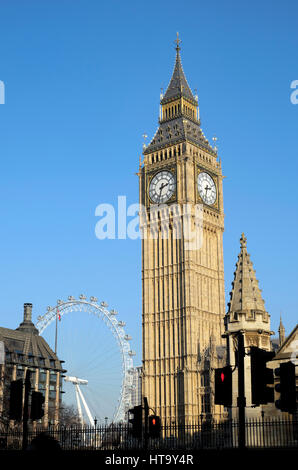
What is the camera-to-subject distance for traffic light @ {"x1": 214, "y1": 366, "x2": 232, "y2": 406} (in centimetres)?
1827

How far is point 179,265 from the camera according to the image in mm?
104812

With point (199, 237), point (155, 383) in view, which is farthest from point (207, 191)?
point (155, 383)

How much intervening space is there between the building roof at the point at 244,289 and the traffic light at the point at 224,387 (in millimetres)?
21255

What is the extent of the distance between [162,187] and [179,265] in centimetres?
1346

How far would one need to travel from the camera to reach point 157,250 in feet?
356

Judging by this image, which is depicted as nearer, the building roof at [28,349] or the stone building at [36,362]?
the stone building at [36,362]

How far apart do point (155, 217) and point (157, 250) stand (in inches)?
211

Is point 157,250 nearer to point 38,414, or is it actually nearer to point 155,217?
point 155,217

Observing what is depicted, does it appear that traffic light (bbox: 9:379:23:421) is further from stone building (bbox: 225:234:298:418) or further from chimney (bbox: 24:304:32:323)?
chimney (bbox: 24:304:32:323)

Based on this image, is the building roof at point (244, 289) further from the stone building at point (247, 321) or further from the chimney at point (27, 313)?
the chimney at point (27, 313)

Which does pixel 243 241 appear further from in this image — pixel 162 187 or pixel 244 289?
pixel 162 187

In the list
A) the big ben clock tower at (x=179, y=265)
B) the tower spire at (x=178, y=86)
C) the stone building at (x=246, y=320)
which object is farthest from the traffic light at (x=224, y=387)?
the tower spire at (x=178, y=86)

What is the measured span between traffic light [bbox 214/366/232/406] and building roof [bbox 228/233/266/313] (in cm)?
2126

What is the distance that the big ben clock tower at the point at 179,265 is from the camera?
99625 millimetres
